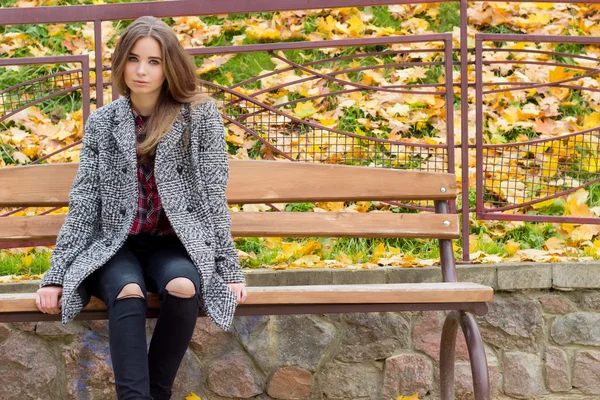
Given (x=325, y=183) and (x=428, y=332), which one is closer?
(x=325, y=183)

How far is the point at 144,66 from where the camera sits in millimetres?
2932

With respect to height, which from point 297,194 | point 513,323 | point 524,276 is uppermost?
point 297,194

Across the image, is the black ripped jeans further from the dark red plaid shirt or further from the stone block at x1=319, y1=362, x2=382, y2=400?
the stone block at x1=319, y1=362, x2=382, y2=400

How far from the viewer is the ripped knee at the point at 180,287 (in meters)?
2.66

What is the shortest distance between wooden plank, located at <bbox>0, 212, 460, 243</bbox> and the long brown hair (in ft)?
1.67

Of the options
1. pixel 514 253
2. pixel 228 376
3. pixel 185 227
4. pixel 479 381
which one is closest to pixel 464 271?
pixel 514 253

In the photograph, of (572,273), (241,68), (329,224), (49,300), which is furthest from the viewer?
(241,68)

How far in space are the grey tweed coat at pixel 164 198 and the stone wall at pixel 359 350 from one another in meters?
0.65

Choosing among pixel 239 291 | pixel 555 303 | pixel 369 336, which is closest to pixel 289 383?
pixel 369 336

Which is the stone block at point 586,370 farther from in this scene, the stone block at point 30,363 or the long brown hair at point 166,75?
the stone block at point 30,363

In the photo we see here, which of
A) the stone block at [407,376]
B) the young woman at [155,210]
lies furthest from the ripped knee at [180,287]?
the stone block at [407,376]

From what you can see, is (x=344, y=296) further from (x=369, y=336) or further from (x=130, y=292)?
(x=369, y=336)

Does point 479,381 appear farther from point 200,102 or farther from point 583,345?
point 200,102

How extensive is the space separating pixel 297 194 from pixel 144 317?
94cm
